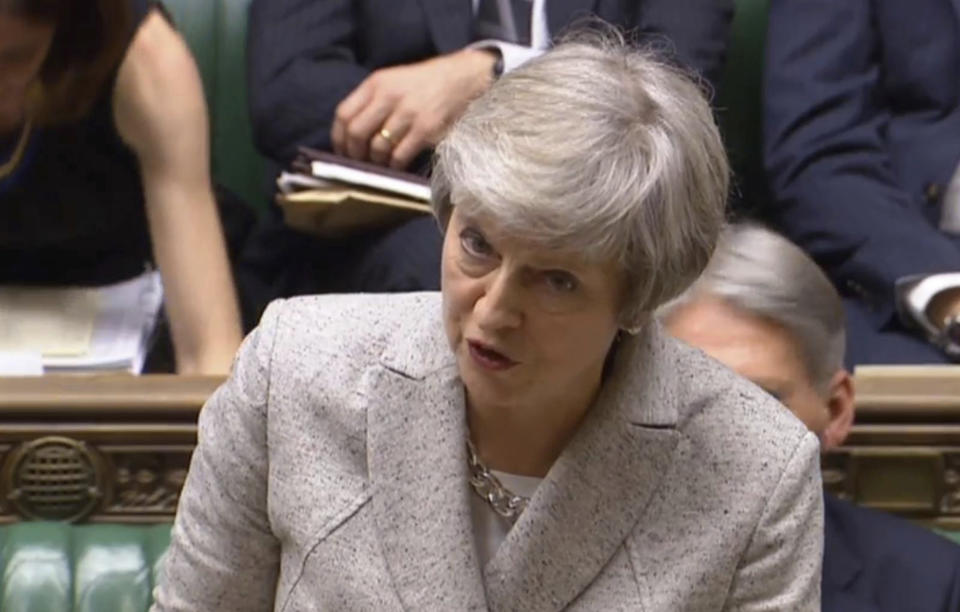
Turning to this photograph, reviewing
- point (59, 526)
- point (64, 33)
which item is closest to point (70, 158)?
point (64, 33)

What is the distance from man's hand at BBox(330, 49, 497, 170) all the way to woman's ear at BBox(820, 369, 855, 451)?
1.77 ft

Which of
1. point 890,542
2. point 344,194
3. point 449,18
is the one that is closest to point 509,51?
point 449,18

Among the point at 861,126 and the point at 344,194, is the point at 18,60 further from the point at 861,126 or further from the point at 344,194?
the point at 861,126

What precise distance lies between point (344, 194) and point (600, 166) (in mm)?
780

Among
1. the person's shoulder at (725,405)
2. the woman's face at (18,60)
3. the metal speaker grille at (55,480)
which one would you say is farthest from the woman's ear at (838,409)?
the woman's face at (18,60)

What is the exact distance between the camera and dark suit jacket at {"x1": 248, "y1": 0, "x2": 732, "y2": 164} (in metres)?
2.00

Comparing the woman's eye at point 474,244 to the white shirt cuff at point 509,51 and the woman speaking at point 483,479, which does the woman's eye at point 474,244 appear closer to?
the woman speaking at point 483,479

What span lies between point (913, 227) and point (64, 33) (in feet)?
2.97

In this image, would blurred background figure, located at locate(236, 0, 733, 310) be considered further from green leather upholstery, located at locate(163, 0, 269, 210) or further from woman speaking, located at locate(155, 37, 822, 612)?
woman speaking, located at locate(155, 37, 822, 612)

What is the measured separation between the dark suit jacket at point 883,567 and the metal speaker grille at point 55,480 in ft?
2.10

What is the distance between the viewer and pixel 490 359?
3.53 ft

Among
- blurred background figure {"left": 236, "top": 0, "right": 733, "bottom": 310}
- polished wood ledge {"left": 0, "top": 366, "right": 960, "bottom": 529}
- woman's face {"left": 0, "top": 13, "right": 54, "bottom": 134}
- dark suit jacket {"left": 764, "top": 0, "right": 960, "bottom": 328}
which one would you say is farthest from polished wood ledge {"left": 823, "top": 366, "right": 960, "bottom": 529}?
woman's face {"left": 0, "top": 13, "right": 54, "bottom": 134}

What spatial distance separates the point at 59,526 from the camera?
5.37 feet

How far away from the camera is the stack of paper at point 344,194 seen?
176 cm
